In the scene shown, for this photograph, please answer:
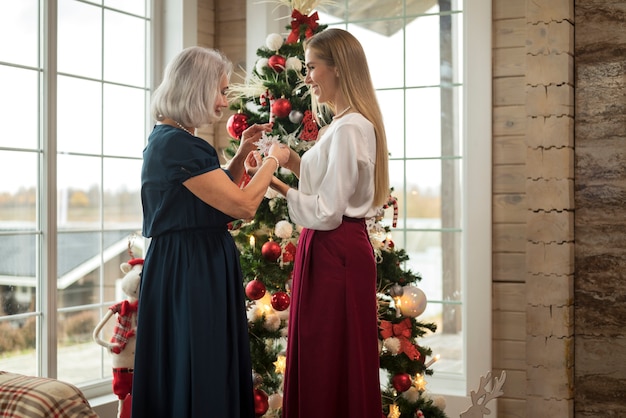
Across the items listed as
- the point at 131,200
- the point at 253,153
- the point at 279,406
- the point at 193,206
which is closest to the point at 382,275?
the point at 279,406

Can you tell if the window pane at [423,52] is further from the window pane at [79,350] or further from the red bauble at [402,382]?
the window pane at [79,350]

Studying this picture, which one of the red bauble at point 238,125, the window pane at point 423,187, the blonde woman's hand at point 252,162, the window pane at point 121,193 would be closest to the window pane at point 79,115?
the window pane at point 121,193

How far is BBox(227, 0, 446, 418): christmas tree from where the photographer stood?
3410 mm

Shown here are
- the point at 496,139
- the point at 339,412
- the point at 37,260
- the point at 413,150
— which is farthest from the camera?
the point at 413,150

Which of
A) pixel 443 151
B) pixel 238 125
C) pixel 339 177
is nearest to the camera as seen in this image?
pixel 339 177

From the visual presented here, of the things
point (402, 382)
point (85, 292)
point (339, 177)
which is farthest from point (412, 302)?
point (85, 292)

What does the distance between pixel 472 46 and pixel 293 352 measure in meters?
2.09

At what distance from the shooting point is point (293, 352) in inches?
109

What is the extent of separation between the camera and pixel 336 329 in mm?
2699

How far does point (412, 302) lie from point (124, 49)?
7.22ft

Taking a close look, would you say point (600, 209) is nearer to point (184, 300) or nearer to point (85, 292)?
point (184, 300)

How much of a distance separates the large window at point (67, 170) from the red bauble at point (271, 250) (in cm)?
71

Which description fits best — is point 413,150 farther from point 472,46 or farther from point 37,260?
point 37,260

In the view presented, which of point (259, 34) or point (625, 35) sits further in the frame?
point (259, 34)
